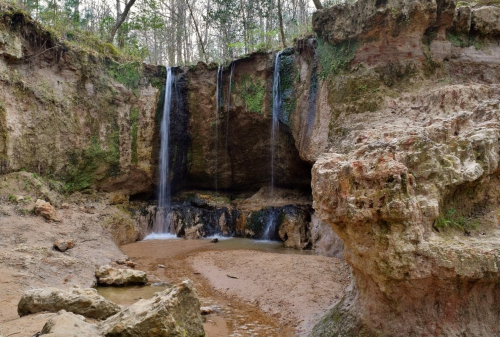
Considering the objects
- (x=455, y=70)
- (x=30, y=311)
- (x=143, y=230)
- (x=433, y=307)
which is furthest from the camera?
(x=143, y=230)

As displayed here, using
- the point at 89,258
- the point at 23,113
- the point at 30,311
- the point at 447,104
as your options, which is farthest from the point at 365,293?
the point at 23,113

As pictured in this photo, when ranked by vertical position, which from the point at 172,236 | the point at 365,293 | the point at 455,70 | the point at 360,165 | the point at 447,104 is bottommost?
the point at 172,236

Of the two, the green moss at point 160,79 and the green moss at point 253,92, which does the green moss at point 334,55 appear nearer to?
the green moss at point 253,92

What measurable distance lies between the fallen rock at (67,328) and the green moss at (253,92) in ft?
32.4

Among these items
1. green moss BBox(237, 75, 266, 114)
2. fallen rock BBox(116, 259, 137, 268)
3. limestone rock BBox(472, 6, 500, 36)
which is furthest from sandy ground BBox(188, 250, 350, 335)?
limestone rock BBox(472, 6, 500, 36)

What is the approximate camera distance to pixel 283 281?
607cm

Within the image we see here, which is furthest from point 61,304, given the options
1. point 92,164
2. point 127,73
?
point 127,73

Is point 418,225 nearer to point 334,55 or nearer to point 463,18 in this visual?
point 334,55

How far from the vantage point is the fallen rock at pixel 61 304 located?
164 inches

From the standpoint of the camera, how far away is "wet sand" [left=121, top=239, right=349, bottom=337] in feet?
15.9

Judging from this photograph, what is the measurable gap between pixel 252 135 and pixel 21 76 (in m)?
7.23

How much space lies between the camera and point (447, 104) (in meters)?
6.74

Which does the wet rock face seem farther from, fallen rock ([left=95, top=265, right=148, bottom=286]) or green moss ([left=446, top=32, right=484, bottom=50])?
fallen rock ([left=95, top=265, right=148, bottom=286])

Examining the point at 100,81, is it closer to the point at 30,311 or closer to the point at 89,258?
the point at 89,258
